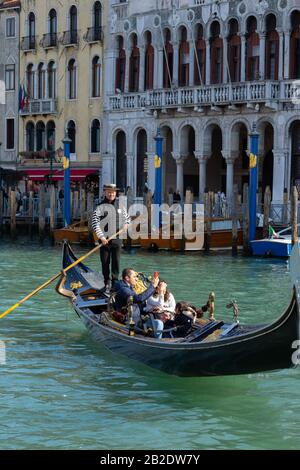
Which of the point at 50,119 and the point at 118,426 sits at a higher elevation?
the point at 50,119

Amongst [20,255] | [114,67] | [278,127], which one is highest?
[114,67]

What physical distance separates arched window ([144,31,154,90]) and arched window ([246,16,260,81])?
289cm

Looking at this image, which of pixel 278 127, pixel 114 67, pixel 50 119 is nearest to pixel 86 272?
pixel 278 127

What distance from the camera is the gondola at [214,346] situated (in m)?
6.38

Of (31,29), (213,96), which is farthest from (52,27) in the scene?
(213,96)

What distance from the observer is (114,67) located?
23.9 m

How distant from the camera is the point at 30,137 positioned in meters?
26.5

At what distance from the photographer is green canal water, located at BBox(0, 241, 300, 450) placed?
238 inches

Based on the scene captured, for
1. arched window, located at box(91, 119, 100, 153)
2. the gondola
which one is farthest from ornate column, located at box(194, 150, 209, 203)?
the gondola

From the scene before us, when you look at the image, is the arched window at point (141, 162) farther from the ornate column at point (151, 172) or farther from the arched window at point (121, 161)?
the arched window at point (121, 161)

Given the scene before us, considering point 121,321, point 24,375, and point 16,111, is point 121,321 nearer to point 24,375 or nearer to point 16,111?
point 24,375

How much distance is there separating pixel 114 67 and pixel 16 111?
154 inches
